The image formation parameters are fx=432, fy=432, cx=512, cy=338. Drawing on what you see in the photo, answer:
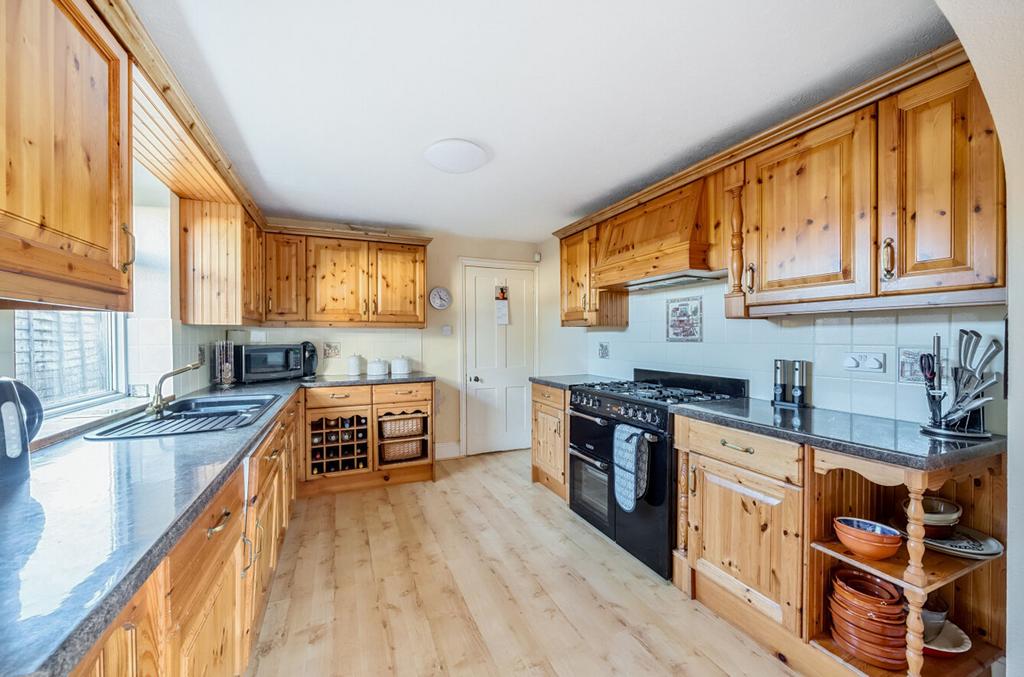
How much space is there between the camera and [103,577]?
692 mm

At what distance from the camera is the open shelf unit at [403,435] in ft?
12.1

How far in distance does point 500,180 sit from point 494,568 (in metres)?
2.37

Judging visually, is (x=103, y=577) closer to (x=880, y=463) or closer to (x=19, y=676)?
(x=19, y=676)

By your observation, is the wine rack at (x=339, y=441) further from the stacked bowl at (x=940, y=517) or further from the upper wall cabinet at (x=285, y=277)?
the stacked bowl at (x=940, y=517)

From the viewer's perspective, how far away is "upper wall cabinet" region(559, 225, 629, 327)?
10.9ft

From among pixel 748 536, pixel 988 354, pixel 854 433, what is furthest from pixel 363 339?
pixel 988 354

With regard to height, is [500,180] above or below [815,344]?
above

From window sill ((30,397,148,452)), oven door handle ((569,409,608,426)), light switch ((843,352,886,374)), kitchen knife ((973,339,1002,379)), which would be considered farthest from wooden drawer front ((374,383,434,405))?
kitchen knife ((973,339,1002,379))

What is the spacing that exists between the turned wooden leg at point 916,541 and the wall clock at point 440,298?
144 inches

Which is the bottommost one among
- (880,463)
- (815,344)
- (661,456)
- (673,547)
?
(673,547)

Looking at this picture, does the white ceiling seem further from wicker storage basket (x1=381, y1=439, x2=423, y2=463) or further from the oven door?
wicker storage basket (x1=381, y1=439, x2=423, y2=463)

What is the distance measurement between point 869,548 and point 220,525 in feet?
6.82

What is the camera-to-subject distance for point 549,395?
339 cm

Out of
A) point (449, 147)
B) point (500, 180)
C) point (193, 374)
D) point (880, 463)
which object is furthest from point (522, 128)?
point (193, 374)
